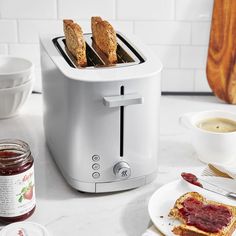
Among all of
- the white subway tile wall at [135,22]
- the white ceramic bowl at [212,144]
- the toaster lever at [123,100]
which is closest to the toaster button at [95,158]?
the toaster lever at [123,100]

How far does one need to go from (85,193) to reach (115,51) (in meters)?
0.28

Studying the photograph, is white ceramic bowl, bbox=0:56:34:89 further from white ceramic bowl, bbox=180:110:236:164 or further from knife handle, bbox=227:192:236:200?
knife handle, bbox=227:192:236:200

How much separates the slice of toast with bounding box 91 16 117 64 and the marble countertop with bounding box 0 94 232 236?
0.86ft

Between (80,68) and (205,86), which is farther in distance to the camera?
(205,86)

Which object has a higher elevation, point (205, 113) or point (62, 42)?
point (62, 42)

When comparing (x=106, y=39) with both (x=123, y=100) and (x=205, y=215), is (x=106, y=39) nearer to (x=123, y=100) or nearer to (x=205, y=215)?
(x=123, y=100)

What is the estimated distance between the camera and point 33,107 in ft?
5.43

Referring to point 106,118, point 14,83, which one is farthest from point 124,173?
point 14,83

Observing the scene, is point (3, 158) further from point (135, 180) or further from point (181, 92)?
point (181, 92)

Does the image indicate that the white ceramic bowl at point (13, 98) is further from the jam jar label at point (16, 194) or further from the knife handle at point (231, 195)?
the knife handle at point (231, 195)

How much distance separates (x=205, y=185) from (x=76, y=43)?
36 cm

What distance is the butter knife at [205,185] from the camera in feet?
3.95

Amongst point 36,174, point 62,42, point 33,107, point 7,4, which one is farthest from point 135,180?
point 7,4

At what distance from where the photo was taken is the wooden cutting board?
5.27 feet
